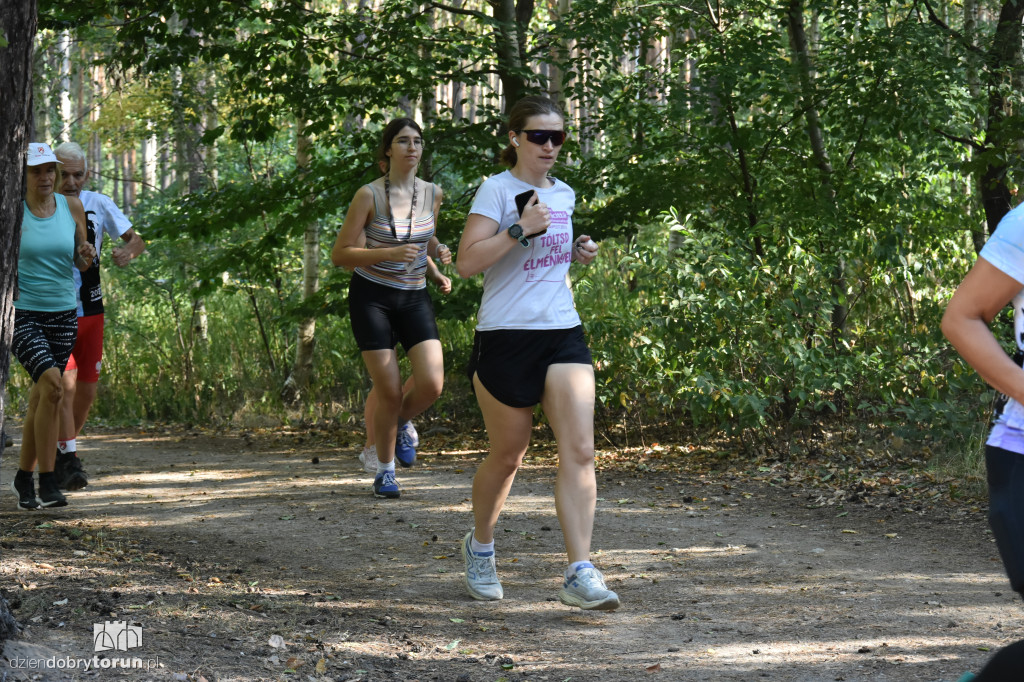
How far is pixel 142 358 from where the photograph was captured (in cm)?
1244

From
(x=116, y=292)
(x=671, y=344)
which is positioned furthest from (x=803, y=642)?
(x=116, y=292)

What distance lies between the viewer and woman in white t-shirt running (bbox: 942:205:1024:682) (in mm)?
2168

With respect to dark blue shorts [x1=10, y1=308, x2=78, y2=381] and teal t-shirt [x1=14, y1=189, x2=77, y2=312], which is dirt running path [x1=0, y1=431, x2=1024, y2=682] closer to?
dark blue shorts [x1=10, y1=308, x2=78, y2=381]

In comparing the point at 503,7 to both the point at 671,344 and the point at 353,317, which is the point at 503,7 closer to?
the point at 671,344

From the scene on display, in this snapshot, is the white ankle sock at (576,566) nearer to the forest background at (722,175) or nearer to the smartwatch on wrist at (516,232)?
the smartwatch on wrist at (516,232)

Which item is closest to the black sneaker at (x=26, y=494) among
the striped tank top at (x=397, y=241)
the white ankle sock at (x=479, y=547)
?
the striped tank top at (x=397, y=241)

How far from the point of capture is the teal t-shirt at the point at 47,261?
5.89m

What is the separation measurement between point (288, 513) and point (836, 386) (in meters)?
3.80

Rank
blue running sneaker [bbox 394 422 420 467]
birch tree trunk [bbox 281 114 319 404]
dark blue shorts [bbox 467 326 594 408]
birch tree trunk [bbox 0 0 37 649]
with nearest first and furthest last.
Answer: birch tree trunk [bbox 0 0 37 649] → dark blue shorts [bbox 467 326 594 408] → blue running sneaker [bbox 394 422 420 467] → birch tree trunk [bbox 281 114 319 404]

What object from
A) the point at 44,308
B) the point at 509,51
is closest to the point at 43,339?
the point at 44,308

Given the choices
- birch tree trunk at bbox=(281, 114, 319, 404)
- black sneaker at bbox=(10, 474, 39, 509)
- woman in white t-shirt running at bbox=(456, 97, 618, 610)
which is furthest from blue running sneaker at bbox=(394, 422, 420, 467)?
birch tree trunk at bbox=(281, 114, 319, 404)

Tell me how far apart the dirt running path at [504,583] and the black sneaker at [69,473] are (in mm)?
157

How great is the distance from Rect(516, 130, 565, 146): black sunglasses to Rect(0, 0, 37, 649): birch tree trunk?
1905 millimetres

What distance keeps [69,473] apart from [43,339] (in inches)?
53.2
